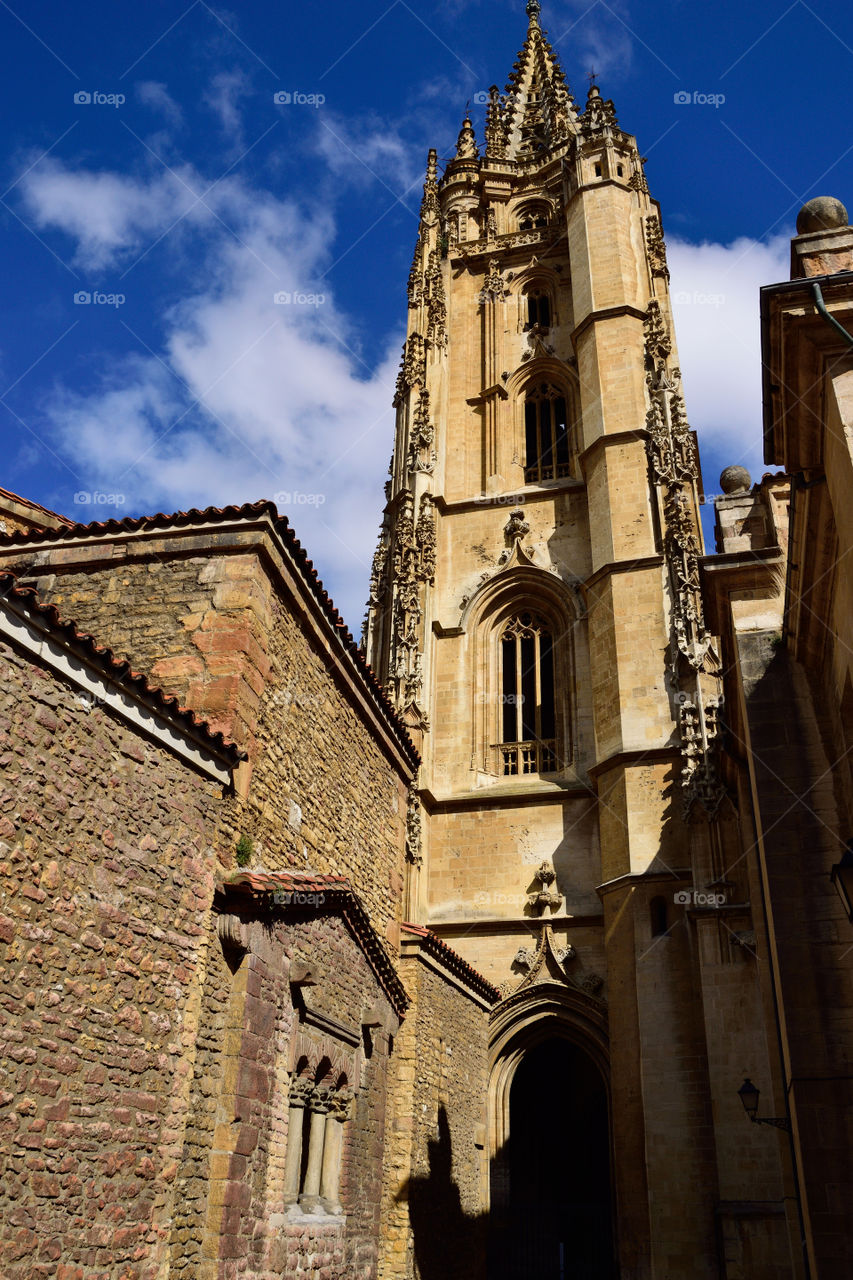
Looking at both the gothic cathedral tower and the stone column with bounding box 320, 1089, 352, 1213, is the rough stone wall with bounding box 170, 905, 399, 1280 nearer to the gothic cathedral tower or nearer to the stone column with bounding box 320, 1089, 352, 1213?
the stone column with bounding box 320, 1089, 352, 1213

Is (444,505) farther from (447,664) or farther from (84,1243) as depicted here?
(84,1243)

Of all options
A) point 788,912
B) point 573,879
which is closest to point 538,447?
point 573,879

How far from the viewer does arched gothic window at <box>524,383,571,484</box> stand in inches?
1027

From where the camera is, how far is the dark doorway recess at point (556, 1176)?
56.4ft

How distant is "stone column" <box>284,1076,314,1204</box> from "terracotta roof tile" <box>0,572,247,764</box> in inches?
115

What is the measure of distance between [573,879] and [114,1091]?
14006 millimetres

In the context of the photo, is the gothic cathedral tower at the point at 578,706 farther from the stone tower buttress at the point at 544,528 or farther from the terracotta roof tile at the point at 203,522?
the terracotta roof tile at the point at 203,522

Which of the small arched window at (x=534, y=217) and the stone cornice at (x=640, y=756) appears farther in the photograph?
the small arched window at (x=534, y=217)

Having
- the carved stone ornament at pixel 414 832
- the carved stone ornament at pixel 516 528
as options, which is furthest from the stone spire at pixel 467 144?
the carved stone ornament at pixel 414 832

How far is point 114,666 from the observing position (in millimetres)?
7109

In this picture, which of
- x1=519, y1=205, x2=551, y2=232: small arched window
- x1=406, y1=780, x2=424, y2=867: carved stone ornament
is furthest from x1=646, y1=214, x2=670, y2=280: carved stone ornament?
x1=406, y1=780, x2=424, y2=867: carved stone ornament

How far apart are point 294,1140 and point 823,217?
873cm

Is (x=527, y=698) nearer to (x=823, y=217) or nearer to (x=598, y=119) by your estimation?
(x=823, y=217)

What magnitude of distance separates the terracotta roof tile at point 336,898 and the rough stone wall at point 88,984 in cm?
46
